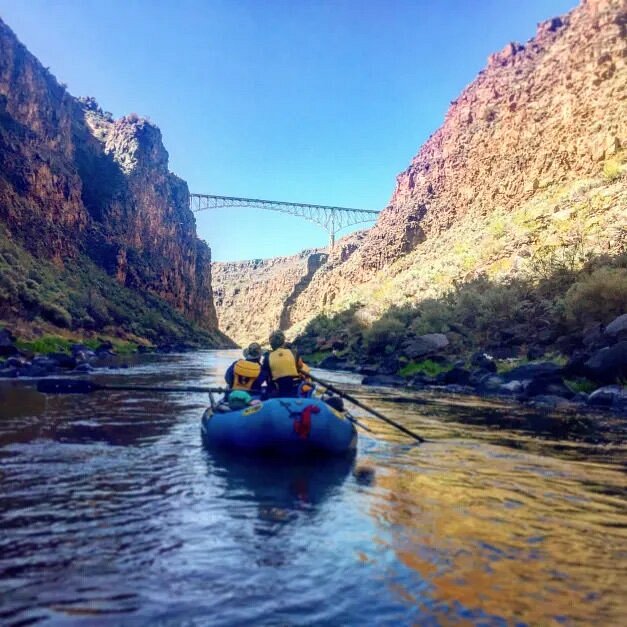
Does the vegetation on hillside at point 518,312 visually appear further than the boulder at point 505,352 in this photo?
No

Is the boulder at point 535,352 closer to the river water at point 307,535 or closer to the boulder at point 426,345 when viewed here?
the boulder at point 426,345

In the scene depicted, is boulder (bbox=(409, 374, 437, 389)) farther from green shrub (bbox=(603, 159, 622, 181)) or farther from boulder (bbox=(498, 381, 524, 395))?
green shrub (bbox=(603, 159, 622, 181))

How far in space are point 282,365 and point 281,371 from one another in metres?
0.09

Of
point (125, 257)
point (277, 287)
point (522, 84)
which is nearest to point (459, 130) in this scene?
point (522, 84)

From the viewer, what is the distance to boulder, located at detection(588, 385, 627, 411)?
44.4ft

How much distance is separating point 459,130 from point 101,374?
53121 mm

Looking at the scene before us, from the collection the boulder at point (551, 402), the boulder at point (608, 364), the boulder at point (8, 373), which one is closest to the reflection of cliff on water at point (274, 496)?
the boulder at point (551, 402)

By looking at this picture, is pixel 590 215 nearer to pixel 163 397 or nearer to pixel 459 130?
pixel 163 397

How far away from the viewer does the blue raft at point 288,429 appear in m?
7.04

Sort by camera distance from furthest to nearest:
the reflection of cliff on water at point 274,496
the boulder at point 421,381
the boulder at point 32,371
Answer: the boulder at point 421,381, the boulder at point 32,371, the reflection of cliff on water at point 274,496

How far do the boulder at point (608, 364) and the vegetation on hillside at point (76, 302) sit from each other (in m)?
24.7

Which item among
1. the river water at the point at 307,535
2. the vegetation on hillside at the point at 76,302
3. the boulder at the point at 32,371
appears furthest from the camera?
the vegetation on hillside at the point at 76,302

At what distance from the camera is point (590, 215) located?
101 feet

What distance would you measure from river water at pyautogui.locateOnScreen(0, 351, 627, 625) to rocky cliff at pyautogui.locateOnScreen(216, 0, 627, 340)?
22.1 m
